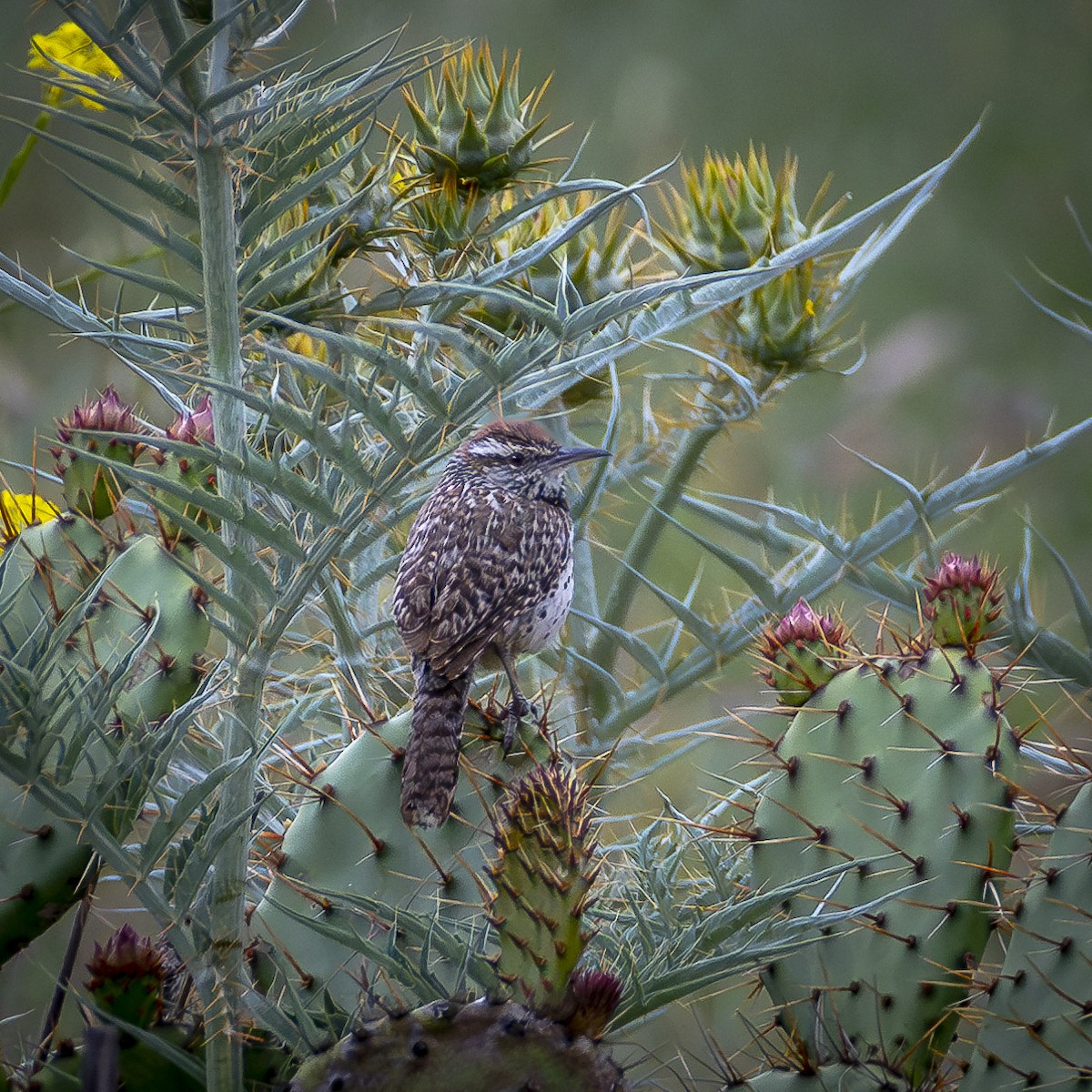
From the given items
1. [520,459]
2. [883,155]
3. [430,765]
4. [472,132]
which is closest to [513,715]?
[430,765]

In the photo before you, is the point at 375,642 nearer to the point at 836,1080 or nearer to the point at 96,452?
the point at 96,452

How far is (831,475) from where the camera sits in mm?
2697

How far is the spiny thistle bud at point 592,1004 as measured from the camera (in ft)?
2.54

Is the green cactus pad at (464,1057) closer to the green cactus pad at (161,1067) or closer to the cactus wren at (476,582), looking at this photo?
the green cactus pad at (161,1067)

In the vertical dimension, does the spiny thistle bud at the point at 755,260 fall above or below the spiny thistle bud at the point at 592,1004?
above

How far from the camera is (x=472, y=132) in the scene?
1373 millimetres

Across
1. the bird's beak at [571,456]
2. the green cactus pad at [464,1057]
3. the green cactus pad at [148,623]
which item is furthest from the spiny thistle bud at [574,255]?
the green cactus pad at [464,1057]

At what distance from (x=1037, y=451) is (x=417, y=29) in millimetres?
2378

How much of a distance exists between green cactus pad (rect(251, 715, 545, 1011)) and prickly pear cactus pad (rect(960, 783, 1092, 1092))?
42 centimetres

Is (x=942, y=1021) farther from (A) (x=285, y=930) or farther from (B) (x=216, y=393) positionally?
(B) (x=216, y=393)

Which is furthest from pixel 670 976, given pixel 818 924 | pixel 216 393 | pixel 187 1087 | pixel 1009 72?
pixel 1009 72

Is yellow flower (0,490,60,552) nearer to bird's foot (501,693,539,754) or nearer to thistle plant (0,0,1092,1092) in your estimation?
thistle plant (0,0,1092,1092)

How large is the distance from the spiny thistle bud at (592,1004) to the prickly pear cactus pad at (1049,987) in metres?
0.36

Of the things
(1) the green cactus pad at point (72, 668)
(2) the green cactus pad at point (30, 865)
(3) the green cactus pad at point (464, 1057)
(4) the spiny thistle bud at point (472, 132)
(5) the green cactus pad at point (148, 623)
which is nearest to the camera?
(3) the green cactus pad at point (464, 1057)
